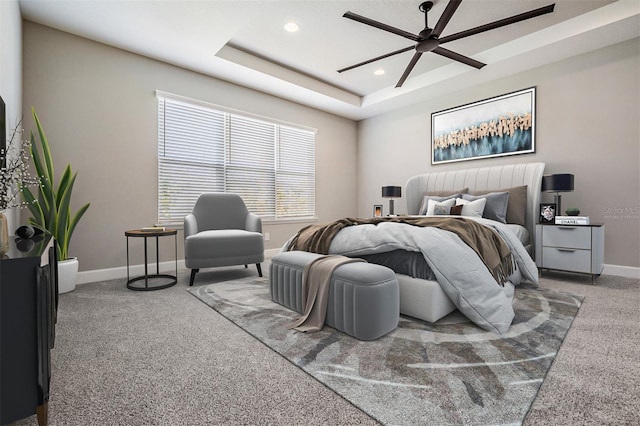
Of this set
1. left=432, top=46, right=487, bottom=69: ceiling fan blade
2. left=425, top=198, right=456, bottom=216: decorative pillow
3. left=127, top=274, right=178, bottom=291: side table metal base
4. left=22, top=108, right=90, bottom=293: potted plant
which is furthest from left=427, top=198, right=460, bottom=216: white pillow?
left=22, top=108, right=90, bottom=293: potted plant

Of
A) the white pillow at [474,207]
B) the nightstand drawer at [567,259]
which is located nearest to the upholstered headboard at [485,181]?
the nightstand drawer at [567,259]

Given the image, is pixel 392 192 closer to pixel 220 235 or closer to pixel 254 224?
pixel 254 224

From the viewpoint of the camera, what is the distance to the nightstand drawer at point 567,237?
304 centimetres

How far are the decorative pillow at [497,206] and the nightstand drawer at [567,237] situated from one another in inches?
17.0

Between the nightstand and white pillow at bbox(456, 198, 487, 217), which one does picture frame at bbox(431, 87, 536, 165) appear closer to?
white pillow at bbox(456, 198, 487, 217)

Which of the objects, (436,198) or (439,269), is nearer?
(439,269)

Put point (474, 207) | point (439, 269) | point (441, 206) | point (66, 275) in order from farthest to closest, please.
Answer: point (441, 206), point (474, 207), point (66, 275), point (439, 269)

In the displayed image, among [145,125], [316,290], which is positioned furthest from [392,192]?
[145,125]

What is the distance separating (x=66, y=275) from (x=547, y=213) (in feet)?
16.3

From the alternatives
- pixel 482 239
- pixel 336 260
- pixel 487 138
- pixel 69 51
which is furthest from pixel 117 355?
pixel 487 138

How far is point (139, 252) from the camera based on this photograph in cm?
356

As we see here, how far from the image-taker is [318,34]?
3441 millimetres

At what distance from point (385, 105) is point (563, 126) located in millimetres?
2539

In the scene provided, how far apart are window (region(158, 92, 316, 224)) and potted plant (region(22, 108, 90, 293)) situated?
3.38ft
